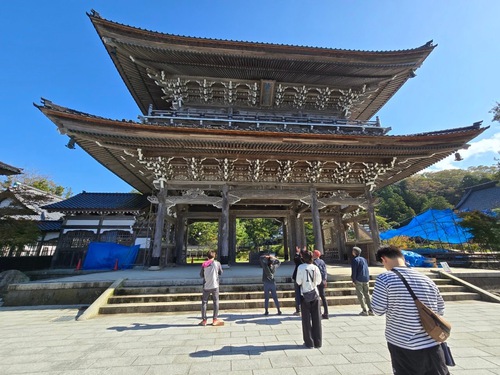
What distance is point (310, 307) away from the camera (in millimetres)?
4461

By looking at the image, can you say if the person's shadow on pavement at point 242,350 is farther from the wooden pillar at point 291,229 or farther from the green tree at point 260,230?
the green tree at point 260,230

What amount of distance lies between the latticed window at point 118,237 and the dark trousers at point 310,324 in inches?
572

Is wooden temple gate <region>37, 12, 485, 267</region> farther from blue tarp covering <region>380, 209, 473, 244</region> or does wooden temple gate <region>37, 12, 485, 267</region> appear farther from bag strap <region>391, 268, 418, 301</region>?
blue tarp covering <region>380, 209, 473, 244</region>

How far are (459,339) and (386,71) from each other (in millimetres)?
13665

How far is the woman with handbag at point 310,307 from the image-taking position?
432 centimetres

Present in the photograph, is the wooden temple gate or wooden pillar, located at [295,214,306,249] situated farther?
wooden pillar, located at [295,214,306,249]

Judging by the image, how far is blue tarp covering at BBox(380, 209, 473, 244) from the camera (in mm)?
20922

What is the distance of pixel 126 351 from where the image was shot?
4.26 m

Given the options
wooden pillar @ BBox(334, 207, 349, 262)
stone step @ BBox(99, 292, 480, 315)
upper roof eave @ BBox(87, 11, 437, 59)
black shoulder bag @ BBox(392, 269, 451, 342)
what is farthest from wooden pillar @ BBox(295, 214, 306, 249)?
black shoulder bag @ BBox(392, 269, 451, 342)

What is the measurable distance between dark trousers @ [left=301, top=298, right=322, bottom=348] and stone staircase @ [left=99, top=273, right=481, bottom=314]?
9.44 feet

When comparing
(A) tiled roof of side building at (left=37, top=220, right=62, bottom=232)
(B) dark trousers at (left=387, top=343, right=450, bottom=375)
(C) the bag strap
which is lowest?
(B) dark trousers at (left=387, top=343, right=450, bottom=375)

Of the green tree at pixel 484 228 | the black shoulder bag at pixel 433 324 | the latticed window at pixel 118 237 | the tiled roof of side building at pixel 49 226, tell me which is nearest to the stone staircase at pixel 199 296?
the black shoulder bag at pixel 433 324

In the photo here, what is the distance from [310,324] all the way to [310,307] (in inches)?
12.7

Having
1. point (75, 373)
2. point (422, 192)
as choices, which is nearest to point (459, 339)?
point (75, 373)
